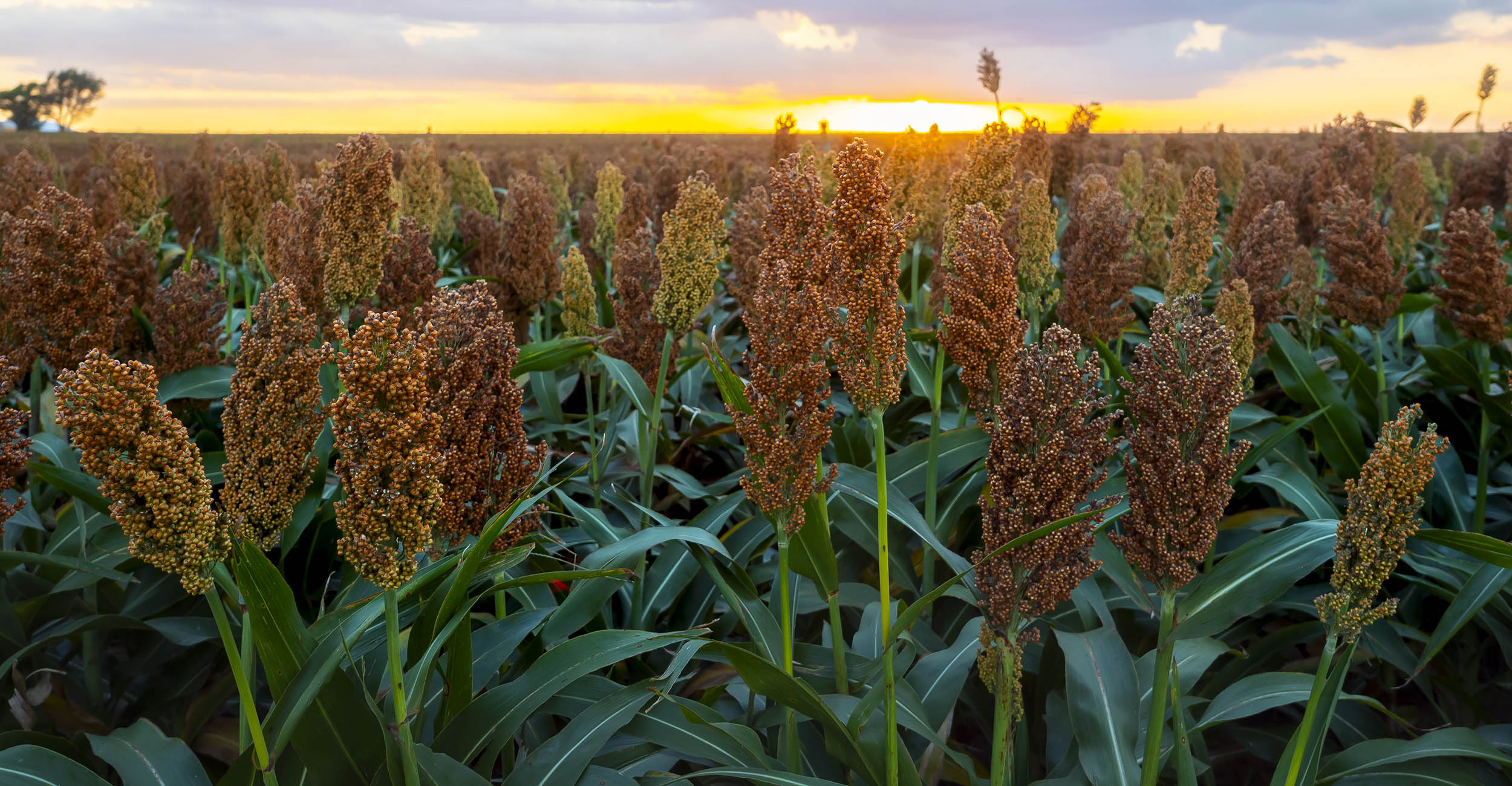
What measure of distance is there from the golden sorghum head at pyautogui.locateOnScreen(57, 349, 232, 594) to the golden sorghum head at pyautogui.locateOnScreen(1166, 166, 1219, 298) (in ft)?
14.8

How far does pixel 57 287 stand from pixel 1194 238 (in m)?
5.15

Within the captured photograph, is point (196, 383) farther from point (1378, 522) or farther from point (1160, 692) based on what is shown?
point (1378, 522)

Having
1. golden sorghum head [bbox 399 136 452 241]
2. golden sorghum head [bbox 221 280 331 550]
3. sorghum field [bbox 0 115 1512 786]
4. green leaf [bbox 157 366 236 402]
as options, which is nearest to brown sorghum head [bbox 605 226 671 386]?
sorghum field [bbox 0 115 1512 786]

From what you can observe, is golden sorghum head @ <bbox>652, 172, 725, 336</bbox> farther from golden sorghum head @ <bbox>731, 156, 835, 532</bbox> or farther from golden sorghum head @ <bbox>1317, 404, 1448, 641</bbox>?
golden sorghum head @ <bbox>1317, 404, 1448, 641</bbox>

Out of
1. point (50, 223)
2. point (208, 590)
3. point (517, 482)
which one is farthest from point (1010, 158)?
point (50, 223)

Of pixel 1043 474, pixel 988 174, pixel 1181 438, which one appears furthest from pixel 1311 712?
pixel 988 174

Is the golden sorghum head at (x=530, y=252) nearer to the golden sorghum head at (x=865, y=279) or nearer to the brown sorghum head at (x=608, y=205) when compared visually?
the brown sorghum head at (x=608, y=205)

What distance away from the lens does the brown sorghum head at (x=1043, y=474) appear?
6.95ft

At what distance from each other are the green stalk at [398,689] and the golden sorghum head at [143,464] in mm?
367

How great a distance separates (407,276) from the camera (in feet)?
12.6

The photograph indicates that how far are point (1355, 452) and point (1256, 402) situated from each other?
4.41 ft

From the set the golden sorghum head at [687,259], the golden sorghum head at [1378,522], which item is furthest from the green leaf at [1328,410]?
the golden sorghum head at [687,259]

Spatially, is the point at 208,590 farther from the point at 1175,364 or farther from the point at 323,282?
the point at 1175,364

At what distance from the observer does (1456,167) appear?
507 inches
